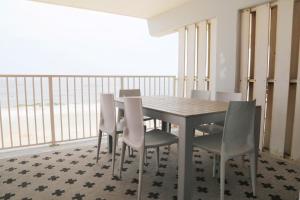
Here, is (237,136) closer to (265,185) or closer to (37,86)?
(265,185)

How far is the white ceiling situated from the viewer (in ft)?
12.8

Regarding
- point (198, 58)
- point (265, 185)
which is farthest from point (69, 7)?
point (265, 185)

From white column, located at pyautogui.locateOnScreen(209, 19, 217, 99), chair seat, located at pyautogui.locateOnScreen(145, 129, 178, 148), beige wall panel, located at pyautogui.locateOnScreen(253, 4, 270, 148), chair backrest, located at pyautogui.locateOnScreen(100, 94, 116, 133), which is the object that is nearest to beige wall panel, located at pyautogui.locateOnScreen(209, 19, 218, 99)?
white column, located at pyautogui.locateOnScreen(209, 19, 217, 99)

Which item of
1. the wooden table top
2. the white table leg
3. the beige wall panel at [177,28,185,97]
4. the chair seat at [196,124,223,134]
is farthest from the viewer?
the beige wall panel at [177,28,185,97]

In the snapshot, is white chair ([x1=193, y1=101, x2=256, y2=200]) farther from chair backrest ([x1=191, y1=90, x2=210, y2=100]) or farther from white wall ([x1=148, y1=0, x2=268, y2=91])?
white wall ([x1=148, y1=0, x2=268, y2=91])

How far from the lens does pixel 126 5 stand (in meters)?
4.08

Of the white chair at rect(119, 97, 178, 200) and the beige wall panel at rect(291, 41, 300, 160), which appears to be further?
the beige wall panel at rect(291, 41, 300, 160)

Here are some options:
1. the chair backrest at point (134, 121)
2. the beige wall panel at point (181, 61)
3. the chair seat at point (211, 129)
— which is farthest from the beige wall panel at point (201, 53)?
the chair backrest at point (134, 121)

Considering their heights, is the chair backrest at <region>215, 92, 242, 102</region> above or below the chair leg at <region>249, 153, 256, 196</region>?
above

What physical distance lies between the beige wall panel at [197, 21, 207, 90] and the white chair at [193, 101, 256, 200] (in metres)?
2.18

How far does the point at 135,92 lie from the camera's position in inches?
130

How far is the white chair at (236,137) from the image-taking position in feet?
5.41

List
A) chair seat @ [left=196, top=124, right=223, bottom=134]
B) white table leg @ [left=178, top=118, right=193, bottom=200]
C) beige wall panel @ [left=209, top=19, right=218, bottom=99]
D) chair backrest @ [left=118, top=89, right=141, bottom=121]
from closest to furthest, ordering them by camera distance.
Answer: white table leg @ [left=178, top=118, right=193, bottom=200] < chair seat @ [left=196, top=124, right=223, bottom=134] < chair backrest @ [left=118, top=89, right=141, bottom=121] < beige wall panel @ [left=209, top=19, right=218, bottom=99]

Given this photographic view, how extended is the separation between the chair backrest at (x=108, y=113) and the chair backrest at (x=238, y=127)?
1.18 metres
